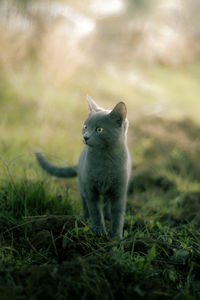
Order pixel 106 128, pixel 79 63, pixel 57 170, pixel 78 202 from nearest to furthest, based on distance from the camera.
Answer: pixel 106 128 < pixel 78 202 < pixel 57 170 < pixel 79 63

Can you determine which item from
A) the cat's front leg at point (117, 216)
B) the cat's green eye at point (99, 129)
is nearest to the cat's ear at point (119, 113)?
the cat's green eye at point (99, 129)

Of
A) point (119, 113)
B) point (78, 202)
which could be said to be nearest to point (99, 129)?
point (119, 113)

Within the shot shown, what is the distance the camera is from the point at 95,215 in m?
1.71

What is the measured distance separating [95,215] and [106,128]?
22.0 inches

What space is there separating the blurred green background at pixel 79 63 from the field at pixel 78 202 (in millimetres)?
34

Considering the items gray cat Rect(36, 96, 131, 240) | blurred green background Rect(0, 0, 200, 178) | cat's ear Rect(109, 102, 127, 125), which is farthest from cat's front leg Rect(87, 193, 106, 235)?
blurred green background Rect(0, 0, 200, 178)

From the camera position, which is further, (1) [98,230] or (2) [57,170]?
(2) [57,170]

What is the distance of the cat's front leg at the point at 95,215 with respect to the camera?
1684 millimetres

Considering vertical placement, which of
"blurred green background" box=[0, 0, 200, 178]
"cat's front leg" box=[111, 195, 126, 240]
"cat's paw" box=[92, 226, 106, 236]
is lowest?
"cat's paw" box=[92, 226, 106, 236]

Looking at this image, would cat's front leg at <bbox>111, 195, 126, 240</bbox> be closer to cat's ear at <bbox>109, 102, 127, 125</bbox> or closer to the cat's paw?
the cat's paw

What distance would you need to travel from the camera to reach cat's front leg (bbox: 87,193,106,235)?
1684 millimetres

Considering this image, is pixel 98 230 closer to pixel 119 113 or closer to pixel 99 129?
pixel 99 129

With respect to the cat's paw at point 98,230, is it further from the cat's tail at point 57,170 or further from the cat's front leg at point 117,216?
the cat's tail at point 57,170

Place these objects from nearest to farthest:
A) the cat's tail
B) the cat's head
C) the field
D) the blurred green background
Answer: the field < the cat's head < the cat's tail < the blurred green background
